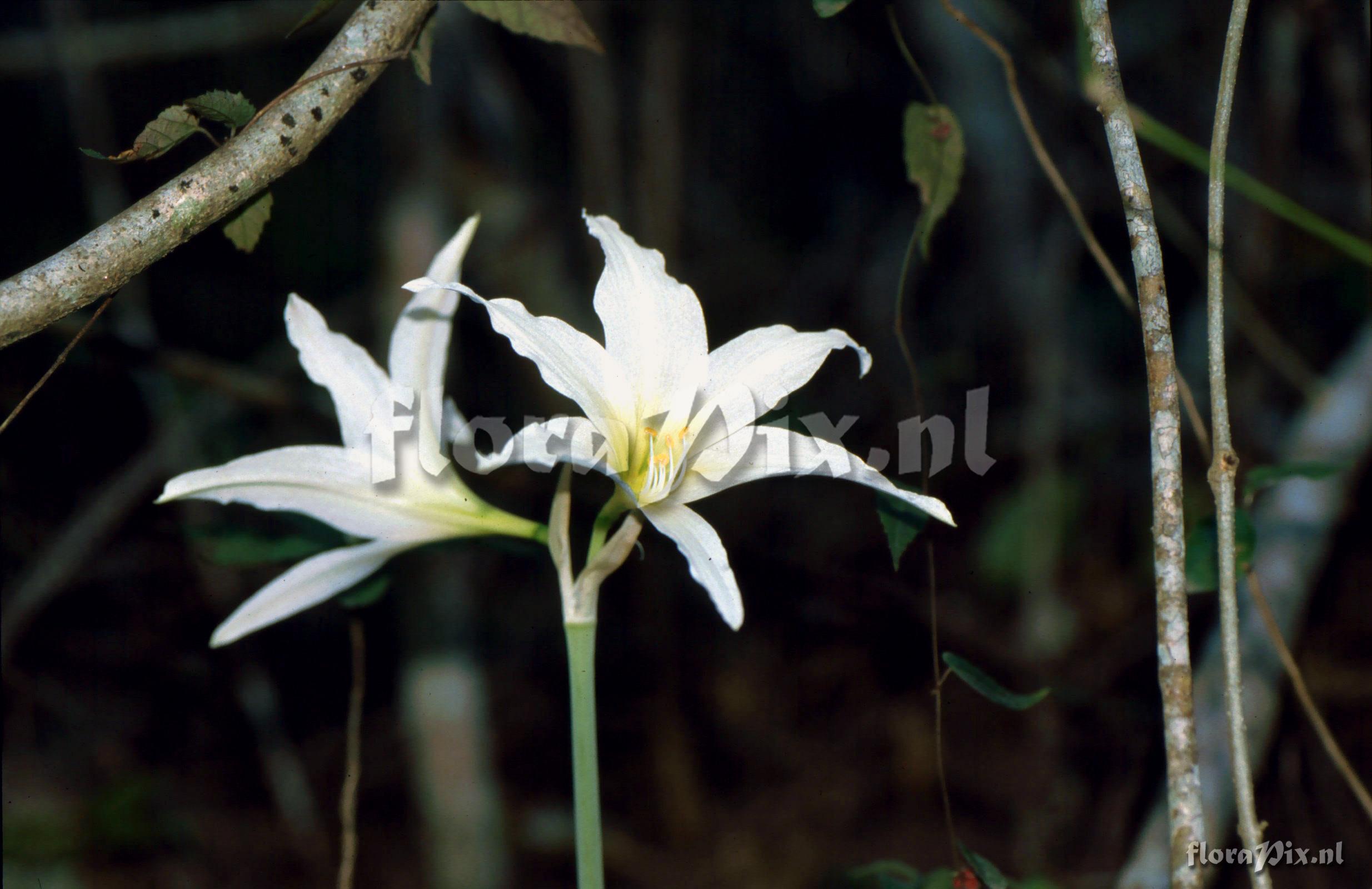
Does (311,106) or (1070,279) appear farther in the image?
(1070,279)

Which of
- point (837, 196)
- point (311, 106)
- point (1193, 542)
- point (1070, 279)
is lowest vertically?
point (1193, 542)

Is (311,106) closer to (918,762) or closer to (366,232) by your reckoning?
(918,762)

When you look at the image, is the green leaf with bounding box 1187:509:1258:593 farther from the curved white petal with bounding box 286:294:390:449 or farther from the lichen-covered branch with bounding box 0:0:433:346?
the lichen-covered branch with bounding box 0:0:433:346

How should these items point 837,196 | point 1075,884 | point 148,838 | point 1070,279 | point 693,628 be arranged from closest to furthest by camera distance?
1. point 1075,884
2. point 148,838
3. point 1070,279
4. point 693,628
5. point 837,196

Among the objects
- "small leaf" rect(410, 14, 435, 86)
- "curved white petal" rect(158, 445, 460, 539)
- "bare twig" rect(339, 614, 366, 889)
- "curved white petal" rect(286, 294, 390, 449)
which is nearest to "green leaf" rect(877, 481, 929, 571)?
"curved white petal" rect(158, 445, 460, 539)

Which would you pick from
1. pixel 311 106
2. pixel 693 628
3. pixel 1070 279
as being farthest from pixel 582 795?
pixel 1070 279

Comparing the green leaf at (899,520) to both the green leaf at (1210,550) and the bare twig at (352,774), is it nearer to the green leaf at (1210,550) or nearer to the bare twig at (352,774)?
the green leaf at (1210,550)

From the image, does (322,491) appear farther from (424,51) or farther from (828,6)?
(828,6)
